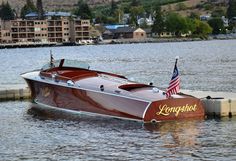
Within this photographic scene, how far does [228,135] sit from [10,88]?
20521 mm

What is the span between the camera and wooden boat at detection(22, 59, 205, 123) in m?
31.0

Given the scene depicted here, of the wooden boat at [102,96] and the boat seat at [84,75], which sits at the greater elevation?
the boat seat at [84,75]

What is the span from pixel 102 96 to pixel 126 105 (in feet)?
5.97

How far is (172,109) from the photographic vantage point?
31.1 m

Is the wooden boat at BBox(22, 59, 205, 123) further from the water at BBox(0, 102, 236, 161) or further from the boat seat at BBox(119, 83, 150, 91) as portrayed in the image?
the water at BBox(0, 102, 236, 161)

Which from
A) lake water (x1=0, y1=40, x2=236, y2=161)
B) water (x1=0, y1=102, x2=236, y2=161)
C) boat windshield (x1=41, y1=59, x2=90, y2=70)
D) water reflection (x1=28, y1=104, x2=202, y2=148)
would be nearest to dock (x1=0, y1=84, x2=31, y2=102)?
boat windshield (x1=41, y1=59, x2=90, y2=70)

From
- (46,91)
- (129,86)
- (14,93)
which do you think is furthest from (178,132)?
(14,93)

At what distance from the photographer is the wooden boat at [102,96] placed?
102ft

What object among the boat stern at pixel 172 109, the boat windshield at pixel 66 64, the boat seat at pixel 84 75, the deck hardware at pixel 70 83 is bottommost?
the boat stern at pixel 172 109

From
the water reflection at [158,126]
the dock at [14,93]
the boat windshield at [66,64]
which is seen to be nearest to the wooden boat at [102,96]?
the boat windshield at [66,64]

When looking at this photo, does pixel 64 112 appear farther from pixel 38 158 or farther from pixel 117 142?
pixel 38 158

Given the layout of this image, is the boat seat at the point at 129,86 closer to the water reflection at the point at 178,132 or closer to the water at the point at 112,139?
the water at the point at 112,139

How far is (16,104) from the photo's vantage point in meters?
41.3

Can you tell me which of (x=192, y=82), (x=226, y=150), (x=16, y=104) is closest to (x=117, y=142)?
(x=226, y=150)
